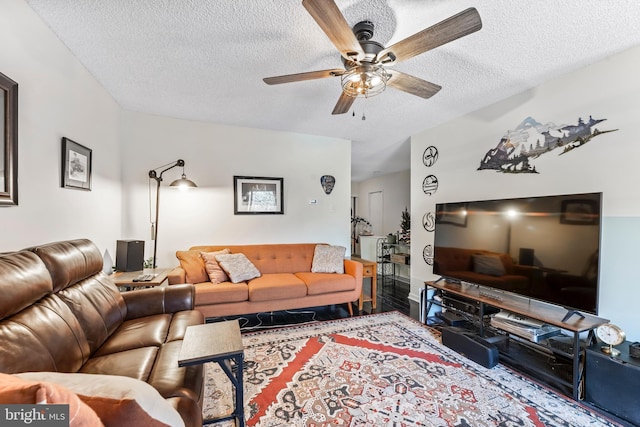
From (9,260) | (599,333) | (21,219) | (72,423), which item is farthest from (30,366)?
(599,333)

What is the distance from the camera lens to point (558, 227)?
2053mm

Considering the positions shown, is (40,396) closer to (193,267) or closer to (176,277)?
(176,277)

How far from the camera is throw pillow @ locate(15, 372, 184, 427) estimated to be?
2.11 feet

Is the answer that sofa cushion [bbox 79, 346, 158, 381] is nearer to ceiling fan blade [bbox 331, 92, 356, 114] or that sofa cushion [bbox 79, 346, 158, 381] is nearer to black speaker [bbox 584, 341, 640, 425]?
ceiling fan blade [bbox 331, 92, 356, 114]

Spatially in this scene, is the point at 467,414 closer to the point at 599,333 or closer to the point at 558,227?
the point at 599,333

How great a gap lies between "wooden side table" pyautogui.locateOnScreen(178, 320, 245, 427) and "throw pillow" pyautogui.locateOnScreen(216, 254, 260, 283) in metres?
1.52

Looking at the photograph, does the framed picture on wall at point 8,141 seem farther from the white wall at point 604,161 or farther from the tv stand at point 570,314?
the white wall at point 604,161

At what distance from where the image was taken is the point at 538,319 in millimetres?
1990

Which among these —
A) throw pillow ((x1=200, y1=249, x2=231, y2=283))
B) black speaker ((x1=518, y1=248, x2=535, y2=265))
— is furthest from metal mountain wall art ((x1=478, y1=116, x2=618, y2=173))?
throw pillow ((x1=200, y1=249, x2=231, y2=283))

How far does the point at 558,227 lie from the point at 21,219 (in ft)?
11.8

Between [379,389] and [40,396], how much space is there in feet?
6.18

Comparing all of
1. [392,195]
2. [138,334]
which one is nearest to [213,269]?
[138,334]

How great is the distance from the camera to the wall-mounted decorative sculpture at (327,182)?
421 centimetres

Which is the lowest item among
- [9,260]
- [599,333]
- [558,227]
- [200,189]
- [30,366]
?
[599,333]
